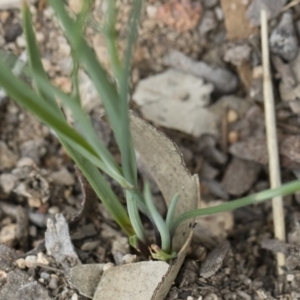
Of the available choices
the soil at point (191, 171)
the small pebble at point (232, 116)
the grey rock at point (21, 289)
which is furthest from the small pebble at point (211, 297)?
the small pebble at point (232, 116)

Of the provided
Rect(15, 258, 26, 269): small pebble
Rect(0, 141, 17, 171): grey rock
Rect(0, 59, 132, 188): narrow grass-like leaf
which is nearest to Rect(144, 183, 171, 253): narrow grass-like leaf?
Rect(0, 59, 132, 188): narrow grass-like leaf

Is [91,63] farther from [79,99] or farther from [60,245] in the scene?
[60,245]

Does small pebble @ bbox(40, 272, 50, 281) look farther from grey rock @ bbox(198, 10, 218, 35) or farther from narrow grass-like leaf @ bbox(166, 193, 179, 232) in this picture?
grey rock @ bbox(198, 10, 218, 35)

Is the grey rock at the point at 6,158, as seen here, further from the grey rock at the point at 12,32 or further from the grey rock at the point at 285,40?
the grey rock at the point at 285,40

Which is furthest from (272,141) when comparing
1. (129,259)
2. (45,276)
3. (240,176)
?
(45,276)

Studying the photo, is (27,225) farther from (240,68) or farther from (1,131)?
(240,68)

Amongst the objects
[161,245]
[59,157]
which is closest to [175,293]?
[161,245]
